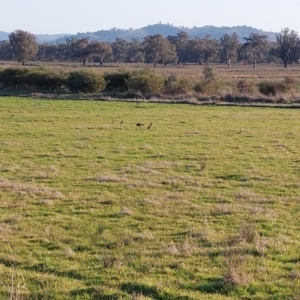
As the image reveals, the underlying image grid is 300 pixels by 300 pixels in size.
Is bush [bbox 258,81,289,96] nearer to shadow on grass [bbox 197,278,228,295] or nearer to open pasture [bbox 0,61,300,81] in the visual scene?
open pasture [bbox 0,61,300,81]

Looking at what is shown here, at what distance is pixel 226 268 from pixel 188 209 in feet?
13.0

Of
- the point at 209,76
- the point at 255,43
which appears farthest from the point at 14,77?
the point at 255,43

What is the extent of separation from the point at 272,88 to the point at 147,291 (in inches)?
1754

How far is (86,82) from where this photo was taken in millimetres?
52969

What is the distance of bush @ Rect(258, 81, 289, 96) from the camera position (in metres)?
49.2

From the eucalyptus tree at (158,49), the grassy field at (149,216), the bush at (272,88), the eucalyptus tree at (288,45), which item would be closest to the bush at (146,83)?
the bush at (272,88)

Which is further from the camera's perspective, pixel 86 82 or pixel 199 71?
pixel 199 71

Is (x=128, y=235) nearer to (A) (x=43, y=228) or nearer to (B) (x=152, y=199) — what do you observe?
(A) (x=43, y=228)

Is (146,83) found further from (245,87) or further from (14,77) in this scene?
(14,77)

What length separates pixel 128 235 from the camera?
32.9ft

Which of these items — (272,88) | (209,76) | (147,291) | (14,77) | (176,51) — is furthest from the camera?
(176,51)

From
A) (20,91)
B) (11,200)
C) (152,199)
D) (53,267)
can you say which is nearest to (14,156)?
(11,200)

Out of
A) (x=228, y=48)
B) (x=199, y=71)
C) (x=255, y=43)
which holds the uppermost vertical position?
(x=255, y=43)

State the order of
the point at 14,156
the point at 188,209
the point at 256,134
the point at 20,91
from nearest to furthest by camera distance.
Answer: the point at 188,209
the point at 14,156
the point at 256,134
the point at 20,91
